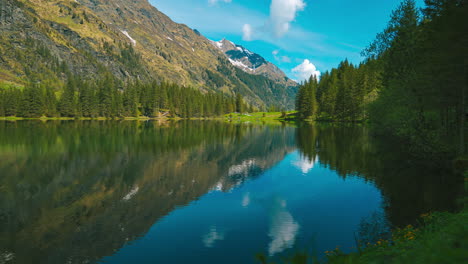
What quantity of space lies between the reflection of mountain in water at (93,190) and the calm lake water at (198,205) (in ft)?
0.27

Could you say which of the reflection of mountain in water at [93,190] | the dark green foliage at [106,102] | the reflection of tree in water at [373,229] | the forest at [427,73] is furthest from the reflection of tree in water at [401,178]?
the dark green foliage at [106,102]

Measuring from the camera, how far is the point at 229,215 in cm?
1689

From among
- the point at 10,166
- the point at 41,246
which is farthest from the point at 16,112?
the point at 41,246

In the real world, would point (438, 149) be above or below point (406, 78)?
below

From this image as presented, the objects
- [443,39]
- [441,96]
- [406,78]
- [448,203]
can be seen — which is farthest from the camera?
[406,78]

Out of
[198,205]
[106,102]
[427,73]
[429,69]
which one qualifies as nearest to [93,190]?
[198,205]

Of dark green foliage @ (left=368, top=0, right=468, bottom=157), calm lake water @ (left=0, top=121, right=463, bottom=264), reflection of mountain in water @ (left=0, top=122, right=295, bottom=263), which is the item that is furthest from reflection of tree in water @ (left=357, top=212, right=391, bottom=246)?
dark green foliage @ (left=368, top=0, right=468, bottom=157)

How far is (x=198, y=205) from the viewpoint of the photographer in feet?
61.2

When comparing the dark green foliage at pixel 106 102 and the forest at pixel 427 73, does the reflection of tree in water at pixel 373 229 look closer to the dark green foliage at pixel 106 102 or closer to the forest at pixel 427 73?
the forest at pixel 427 73

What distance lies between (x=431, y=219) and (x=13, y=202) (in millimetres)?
24957

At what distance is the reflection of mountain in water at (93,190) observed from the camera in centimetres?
1310

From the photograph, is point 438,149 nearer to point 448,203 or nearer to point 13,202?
point 448,203

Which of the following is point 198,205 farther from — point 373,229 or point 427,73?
point 427,73

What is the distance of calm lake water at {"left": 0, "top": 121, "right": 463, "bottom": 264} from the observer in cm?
1248
